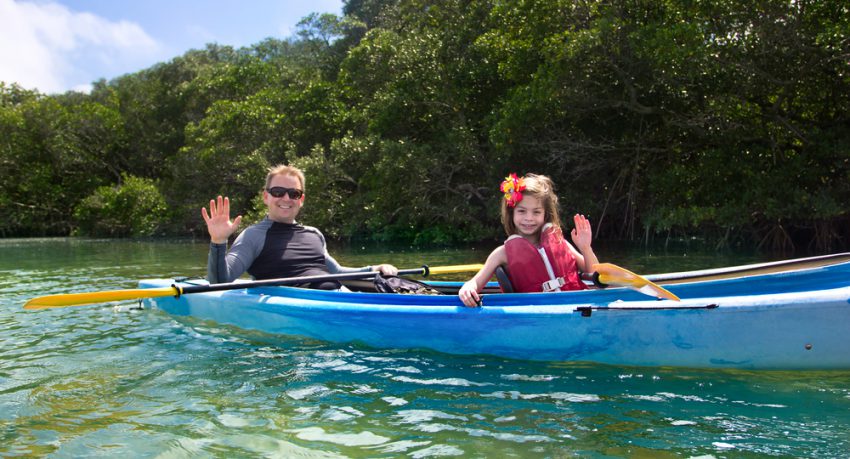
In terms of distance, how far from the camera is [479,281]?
411 centimetres

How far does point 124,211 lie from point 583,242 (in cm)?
2651

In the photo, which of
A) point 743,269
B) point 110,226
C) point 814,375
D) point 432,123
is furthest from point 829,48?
point 110,226

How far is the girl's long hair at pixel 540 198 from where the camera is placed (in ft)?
13.4

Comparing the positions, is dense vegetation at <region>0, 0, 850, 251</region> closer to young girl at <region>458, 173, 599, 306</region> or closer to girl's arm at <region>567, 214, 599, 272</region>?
girl's arm at <region>567, 214, 599, 272</region>

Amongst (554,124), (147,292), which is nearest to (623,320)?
(147,292)

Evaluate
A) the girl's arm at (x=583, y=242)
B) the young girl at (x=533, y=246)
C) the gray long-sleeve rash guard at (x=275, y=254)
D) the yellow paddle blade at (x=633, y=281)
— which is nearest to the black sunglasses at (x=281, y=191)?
the gray long-sleeve rash guard at (x=275, y=254)

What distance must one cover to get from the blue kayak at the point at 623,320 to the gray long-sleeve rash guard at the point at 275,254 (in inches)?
9.0

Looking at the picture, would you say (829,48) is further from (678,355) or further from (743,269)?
(678,355)

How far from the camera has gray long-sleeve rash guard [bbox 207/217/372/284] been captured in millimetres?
5082

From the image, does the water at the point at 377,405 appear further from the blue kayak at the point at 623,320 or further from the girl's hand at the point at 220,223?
the girl's hand at the point at 220,223

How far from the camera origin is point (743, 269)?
4578 millimetres

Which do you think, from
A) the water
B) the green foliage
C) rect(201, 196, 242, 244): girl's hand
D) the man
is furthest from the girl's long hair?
the green foliage

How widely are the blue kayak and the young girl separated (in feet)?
0.67

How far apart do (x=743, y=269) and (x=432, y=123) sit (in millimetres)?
13497
